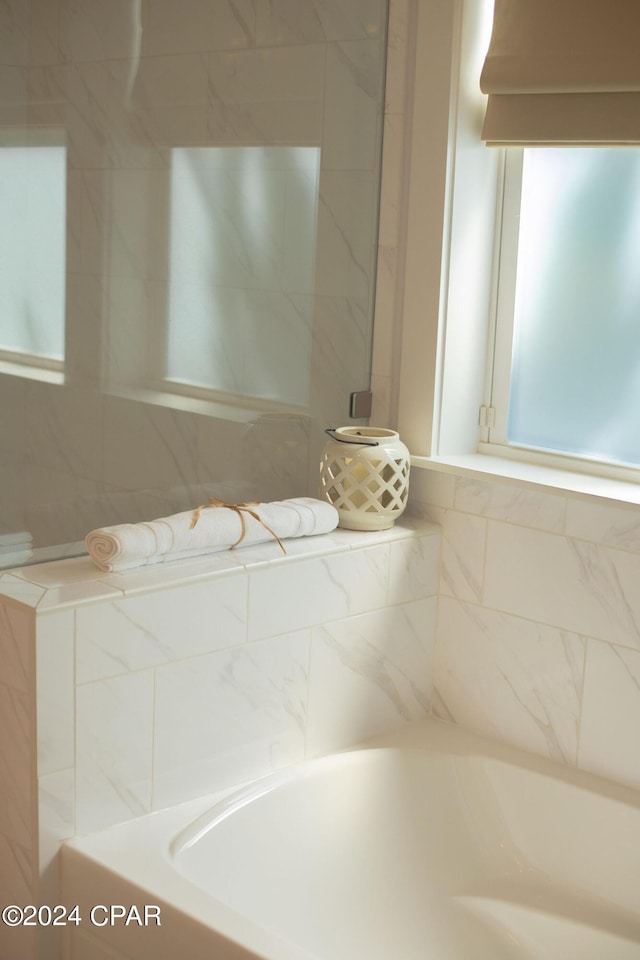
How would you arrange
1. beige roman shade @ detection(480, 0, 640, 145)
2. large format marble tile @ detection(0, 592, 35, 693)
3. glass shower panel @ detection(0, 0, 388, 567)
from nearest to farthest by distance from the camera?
large format marble tile @ detection(0, 592, 35, 693), glass shower panel @ detection(0, 0, 388, 567), beige roman shade @ detection(480, 0, 640, 145)

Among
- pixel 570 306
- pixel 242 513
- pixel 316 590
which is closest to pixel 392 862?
pixel 316 590

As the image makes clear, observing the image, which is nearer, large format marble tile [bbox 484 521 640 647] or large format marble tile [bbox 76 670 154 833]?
large format marble tile [bbox 76 670 154 833]

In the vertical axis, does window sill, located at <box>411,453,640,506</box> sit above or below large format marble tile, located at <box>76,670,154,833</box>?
above

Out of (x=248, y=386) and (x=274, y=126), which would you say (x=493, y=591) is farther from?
(x=274, y=126)

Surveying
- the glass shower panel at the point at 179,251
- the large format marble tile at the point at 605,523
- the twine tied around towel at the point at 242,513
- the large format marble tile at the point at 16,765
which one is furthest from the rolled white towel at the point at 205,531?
the large format marble tile at the point at 605,523

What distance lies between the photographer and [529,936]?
2209mm

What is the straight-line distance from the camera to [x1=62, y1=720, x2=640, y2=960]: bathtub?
1.93m

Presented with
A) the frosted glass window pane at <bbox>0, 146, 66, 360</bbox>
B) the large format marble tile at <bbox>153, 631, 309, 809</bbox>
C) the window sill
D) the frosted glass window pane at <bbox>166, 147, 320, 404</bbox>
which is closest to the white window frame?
the window sill

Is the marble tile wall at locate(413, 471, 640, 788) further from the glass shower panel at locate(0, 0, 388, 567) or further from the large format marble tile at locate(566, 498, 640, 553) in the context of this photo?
the glass shower panel at locate(0, 0, 388, 567)

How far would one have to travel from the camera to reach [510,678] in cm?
252

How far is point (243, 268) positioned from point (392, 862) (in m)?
1.31

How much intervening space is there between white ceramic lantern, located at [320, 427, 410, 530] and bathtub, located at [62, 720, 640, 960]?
515mm

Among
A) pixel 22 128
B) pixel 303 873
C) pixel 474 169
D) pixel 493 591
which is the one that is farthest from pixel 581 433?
pixel 22 128

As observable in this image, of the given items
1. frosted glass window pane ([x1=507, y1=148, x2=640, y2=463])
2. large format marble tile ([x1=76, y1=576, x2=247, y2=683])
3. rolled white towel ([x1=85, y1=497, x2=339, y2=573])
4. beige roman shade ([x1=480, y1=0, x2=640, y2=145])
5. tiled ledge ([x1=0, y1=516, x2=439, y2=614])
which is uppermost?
beige roman shade ([x1=480, y1=0, x2=640, y2=145])
